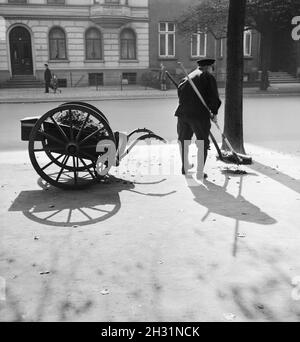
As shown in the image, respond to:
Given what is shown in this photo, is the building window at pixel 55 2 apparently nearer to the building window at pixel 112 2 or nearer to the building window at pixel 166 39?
the building window at pixel 112 2

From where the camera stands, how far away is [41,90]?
2962cm

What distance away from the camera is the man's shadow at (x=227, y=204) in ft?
18.1

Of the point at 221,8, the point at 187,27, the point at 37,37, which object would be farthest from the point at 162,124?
the point at 37,37

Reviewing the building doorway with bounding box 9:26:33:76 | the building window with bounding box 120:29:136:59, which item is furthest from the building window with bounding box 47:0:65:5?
the building window with bounding box 120:29:136:59

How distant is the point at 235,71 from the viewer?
8719 mm

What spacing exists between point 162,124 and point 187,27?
1756 centimetres

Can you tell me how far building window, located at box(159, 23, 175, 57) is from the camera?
3466 centimetres

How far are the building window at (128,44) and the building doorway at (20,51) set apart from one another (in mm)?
6554

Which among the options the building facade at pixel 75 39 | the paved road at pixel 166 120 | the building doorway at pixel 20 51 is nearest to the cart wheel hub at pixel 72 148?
the paved road at pixel 166 120

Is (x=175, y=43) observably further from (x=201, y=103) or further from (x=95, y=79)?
(x=201, y=103)

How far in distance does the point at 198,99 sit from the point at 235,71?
176 cm

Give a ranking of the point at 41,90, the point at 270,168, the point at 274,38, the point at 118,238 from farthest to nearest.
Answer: the point at 274,38, the point at 41,90, the point at 270,168, the point at 118,238

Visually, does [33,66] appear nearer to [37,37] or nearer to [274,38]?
[37,37]

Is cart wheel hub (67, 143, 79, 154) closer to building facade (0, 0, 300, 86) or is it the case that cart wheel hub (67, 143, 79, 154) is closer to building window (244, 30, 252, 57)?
building facade (0, 0, 300, 86)
